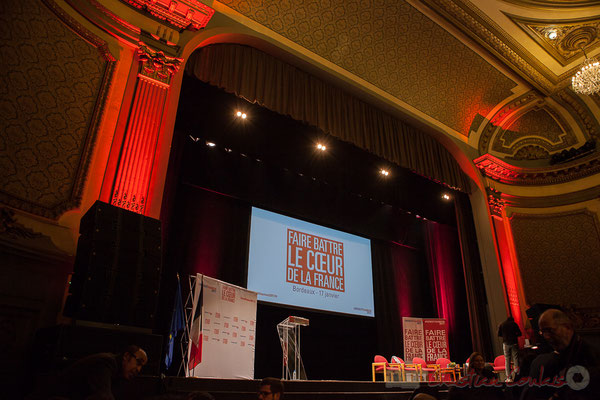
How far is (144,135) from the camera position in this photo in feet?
12.5

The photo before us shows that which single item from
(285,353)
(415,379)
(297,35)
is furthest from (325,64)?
(415,379)

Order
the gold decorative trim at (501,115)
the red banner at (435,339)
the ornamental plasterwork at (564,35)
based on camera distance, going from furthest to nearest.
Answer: the red banner at (435,339)
the gold decorative trim at (501,115)
the ornamental plasterwork at (564,35)

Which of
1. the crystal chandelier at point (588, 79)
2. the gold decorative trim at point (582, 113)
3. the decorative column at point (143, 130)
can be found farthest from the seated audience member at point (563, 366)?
the gold decorative trim at point (582, 113)

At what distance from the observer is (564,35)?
624 centimetres

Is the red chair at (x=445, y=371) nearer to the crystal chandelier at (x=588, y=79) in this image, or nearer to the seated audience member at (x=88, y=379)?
the crystal chandelier at (x=588, y=79)

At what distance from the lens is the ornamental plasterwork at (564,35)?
5996mm

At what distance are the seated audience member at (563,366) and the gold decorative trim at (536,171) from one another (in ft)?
19.9

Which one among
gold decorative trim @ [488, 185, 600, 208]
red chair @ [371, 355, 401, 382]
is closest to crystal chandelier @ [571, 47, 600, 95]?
gold decorative trim @ [488, 185, 600, 208]

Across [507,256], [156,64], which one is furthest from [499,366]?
[156,64]

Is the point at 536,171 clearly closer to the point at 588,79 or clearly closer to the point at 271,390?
the point at 588,79

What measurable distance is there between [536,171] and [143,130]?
7036mm

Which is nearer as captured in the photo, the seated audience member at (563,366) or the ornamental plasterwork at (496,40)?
the seated audience member at (563,366)

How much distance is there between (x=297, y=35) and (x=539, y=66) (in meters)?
Result: 4.20

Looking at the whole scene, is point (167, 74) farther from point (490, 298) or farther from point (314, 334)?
point (490, 298)
